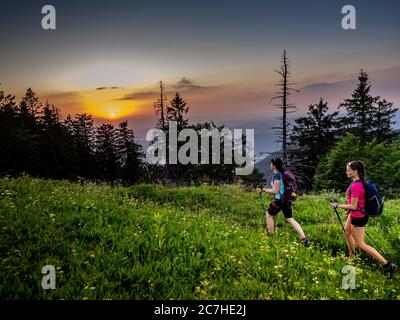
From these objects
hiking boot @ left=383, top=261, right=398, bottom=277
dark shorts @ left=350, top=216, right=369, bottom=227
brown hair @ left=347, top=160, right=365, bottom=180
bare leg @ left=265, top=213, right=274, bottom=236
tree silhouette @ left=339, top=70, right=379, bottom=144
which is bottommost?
hiking boot @ left=383, top=261, right=398, bottom=277

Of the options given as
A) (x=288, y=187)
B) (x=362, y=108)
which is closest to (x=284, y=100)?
(x=288, y=187)

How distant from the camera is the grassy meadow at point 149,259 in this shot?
182 inches

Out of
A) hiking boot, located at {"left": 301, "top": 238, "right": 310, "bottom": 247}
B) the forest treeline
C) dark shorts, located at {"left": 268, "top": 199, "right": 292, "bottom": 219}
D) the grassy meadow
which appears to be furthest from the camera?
the forest treeline

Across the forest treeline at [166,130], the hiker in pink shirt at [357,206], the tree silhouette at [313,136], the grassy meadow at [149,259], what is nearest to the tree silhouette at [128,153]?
the forest treeline at [166,130]

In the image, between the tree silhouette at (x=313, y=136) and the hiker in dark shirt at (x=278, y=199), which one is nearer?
the hiker in dark shirt at (x=278, y=199)

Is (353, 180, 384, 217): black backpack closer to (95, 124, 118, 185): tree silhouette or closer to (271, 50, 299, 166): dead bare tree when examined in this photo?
(271, 50, 299, 166): dead bare tree

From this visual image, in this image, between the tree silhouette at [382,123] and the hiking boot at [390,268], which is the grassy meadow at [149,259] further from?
the tree silhouette at [382,123]

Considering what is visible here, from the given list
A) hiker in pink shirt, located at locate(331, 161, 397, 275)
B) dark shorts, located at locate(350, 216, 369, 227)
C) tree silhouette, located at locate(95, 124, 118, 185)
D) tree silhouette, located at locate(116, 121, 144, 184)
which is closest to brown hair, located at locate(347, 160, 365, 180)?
hiker in pink shirt, located at locate(331, 161, 397, 275)

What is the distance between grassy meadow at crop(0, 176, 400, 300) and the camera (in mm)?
4629

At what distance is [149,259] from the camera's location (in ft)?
17.8

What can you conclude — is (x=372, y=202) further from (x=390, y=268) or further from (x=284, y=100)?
(x=284, y=100)
